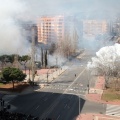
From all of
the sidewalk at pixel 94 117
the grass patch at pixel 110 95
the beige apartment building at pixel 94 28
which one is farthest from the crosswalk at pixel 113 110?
the beige apartment building at pixel 94 28

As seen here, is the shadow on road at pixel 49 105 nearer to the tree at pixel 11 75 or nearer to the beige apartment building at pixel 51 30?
the tree at pixel 11 75

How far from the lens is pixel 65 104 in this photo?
1687 inches

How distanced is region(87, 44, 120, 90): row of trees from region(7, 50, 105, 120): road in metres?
4.38

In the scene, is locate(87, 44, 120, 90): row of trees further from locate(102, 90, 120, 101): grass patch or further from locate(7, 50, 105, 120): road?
locate(7, 50, 105, 120): road

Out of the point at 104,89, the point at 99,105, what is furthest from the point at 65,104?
the point at 104,89

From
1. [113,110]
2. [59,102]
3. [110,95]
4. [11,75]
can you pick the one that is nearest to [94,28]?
[110,95]

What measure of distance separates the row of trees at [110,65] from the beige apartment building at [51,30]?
4258cm

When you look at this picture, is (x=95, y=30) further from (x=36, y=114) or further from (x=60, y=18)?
(x=36, y=114)

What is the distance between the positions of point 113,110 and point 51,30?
225 feet

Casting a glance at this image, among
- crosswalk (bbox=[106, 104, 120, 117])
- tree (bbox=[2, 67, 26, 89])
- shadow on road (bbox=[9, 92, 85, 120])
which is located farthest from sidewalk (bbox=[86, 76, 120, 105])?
tree (bbox=[2, 67, 26, 89])

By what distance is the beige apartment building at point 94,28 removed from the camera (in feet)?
418

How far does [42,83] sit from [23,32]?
29283 millimetres

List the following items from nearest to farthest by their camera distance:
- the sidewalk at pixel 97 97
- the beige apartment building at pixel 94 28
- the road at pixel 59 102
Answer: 1. the sidewalk at pixel 97 97
2. the road at pixel 59 102
3. the beige apartment building at pixel 94 28

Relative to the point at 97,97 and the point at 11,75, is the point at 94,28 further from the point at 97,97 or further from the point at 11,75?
the point at 11,75
